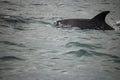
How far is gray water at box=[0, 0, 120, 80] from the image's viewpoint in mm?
9477

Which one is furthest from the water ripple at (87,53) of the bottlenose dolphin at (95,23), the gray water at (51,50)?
the bottlenose dolphin at (95,23)

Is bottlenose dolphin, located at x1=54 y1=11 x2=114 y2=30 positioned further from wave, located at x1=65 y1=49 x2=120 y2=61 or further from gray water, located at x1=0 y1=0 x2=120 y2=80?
wave, located at x1=65 y1=49 x2=120 y2=61

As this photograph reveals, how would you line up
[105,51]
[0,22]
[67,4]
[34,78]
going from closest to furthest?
[34,78]
[105,51]
[0,22]
[67,4]

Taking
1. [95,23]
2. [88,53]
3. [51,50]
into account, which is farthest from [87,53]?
[95,23]

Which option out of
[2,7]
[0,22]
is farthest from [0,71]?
[2,7]

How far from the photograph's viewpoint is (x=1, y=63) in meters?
9.90

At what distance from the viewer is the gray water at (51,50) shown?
31.1 ft

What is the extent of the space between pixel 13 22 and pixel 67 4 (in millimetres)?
9137

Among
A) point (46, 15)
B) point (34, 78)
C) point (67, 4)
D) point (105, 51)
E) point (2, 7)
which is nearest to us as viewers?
point (34, 78)

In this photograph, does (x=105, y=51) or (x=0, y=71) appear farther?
(x=105, y=51)

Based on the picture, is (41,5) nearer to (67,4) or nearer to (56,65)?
(67,4)

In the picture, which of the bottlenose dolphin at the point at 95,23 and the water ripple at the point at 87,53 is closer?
the water ripple at the point at 87,53

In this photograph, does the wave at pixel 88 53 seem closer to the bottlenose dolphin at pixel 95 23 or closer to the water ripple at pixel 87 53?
the water ripple at pixel 87 53

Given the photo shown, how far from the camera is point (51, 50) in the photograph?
11.5 metres
